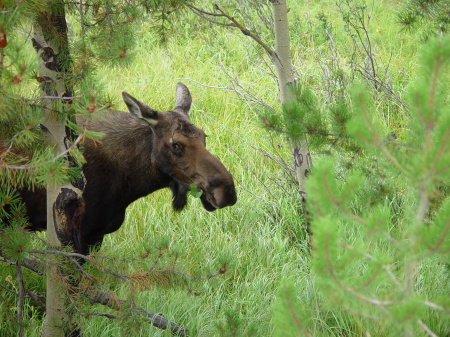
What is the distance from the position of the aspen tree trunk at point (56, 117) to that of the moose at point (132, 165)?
103cm

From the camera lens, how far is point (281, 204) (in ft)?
18.2

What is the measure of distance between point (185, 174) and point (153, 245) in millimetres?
819

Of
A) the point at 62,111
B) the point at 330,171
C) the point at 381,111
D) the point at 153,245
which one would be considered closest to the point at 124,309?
the point at 153,245

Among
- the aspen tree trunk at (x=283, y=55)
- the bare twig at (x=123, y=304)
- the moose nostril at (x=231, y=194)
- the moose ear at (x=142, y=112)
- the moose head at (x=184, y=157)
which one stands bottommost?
the bare twig at (x=123, y=304)

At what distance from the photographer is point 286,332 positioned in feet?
7.03

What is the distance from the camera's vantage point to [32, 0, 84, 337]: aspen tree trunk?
3.12 metres

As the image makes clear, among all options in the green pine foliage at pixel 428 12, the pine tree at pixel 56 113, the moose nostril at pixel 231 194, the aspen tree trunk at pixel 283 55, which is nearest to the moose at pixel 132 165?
the moose nostril at pixel 231 194

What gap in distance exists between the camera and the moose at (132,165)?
4.33 meters

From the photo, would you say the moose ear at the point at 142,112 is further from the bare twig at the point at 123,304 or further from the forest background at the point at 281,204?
the bare twig at the point at 123,304

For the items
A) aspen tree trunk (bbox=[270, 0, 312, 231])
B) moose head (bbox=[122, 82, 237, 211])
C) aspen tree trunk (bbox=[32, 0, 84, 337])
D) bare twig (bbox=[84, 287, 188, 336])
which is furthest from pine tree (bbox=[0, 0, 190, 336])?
aspen tree trunk (bbox=[270, 0, 312, 231])

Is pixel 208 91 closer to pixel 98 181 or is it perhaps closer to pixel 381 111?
pixel 381 111

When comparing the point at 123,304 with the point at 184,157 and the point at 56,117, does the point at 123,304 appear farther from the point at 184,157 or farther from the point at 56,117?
the point at 184,157

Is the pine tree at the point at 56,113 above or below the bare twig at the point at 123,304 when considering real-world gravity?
above

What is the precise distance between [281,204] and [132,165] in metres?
1.57
